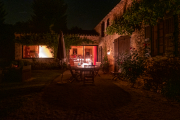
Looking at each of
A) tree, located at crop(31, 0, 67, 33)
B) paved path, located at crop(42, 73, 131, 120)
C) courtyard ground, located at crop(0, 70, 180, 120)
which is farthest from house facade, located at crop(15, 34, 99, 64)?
tree, located at crop(31, 0, 67, 33)

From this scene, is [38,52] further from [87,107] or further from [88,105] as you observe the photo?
[87,107]

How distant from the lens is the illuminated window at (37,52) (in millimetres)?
15113

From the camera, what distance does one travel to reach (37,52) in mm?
15211

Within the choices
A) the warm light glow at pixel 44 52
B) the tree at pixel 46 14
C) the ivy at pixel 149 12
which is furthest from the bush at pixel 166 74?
the tree at pixel 46 14

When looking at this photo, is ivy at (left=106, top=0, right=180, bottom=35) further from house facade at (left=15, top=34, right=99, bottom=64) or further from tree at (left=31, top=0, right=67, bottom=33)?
tree at (left=31, top=0, right=67, bottom=33)

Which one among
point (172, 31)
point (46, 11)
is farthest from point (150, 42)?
point (46, 11)

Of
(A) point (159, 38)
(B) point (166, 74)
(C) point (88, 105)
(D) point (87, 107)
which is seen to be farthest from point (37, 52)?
(B) point (166, 74)

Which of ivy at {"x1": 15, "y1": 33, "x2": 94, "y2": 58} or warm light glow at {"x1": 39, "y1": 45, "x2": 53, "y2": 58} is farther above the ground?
ivy at {"x1": 15, "y1": 33, "x2": 94, "y2": 58}

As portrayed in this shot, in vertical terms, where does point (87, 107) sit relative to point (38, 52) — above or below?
below

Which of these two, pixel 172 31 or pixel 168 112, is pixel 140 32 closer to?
pixel 172 31

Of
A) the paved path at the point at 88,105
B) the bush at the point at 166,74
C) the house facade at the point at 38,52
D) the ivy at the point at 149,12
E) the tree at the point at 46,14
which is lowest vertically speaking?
the paved path at the point at 88,105

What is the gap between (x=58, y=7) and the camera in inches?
1053

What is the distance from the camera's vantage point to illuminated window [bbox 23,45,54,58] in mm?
15113

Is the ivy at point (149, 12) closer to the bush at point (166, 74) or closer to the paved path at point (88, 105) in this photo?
the bush at point (166, 74)
